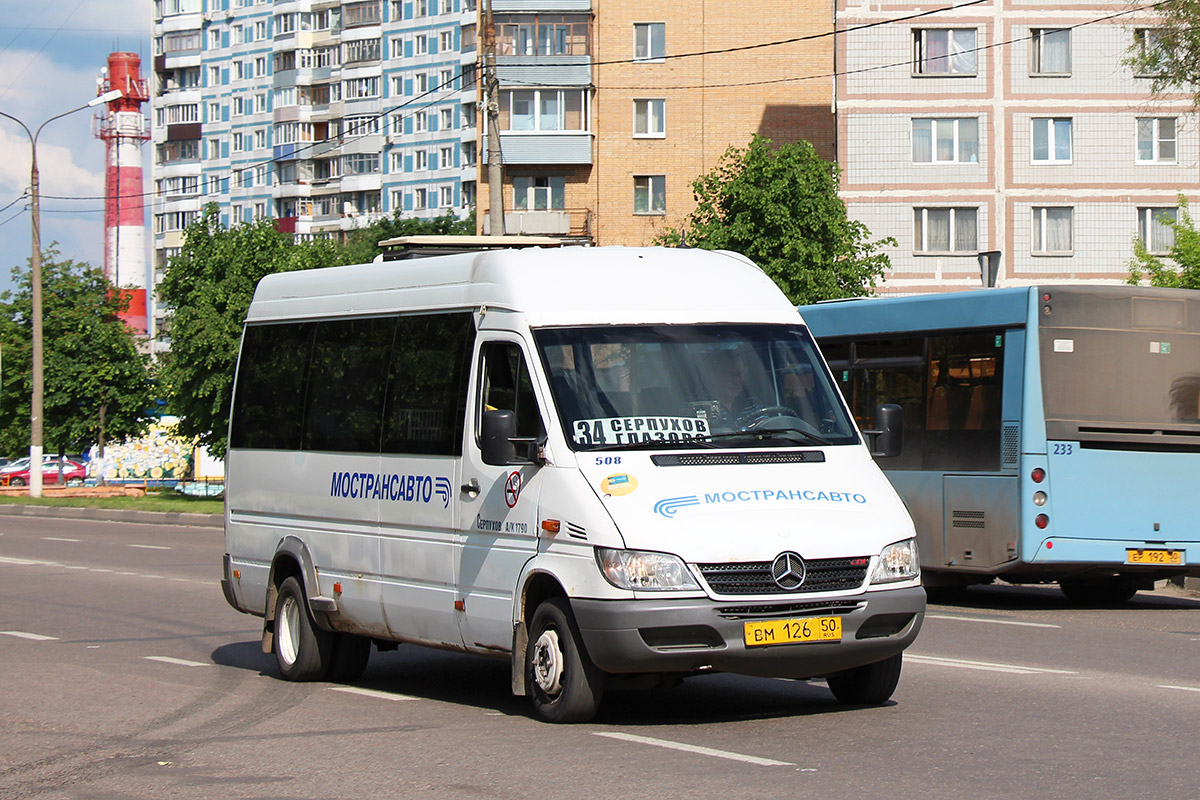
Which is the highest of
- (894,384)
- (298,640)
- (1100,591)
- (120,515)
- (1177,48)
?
(1177,48)

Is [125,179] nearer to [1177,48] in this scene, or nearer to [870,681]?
[1177,48]

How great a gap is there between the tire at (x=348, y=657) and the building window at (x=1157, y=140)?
50332mm

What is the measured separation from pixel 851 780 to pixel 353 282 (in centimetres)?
555

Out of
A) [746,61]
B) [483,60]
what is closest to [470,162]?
[746,61]

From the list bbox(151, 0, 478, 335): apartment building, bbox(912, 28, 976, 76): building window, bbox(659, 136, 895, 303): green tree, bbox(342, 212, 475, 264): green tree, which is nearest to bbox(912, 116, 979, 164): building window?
bbox(912, 28, 976, 76): building window

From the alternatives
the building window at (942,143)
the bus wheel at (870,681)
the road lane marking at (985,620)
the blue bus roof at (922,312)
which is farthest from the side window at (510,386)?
the building window at (942,143)

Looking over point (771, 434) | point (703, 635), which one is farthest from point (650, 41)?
point (703, 635)

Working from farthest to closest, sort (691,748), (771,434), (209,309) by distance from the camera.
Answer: (209,309)
(771,434)
(691,748)

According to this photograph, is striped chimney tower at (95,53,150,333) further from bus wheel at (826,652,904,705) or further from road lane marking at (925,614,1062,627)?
bus wheel at (826,652,904,705)

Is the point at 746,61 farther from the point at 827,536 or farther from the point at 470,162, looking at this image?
the point at 827,536

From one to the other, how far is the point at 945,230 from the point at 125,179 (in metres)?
83.6

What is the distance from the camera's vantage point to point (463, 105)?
104188mm

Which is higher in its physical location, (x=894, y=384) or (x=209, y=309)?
(x=209, y=309)

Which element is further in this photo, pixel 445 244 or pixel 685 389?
pixel 445 244
